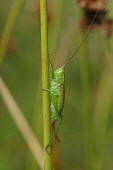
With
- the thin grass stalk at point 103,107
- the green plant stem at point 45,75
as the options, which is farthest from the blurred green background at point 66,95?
the green plant stem at point 45,75

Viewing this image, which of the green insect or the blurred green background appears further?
the blurred green background

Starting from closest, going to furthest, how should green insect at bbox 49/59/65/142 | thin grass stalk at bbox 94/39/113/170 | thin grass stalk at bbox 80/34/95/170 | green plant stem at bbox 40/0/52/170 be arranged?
1. green plant stem at bbox 40/0/52/170
2. green insect at bbox 49/59/65/142
3. thin grass stalk at bbox 80/34/95/170
4. thin grass stalk at bbox 94/39/113/170

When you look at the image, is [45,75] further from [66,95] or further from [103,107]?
[66,95]

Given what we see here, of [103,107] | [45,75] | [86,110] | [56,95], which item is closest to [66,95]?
[103,107]

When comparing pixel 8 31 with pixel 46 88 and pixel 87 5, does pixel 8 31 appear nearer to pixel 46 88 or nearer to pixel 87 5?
pixel 87 5

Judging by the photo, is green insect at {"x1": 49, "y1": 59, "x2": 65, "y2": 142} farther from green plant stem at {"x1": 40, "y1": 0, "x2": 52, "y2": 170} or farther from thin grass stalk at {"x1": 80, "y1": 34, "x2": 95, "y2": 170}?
thin grass stalk at {"x1": 80, "y1": 34, "x2": 95, "y2": 170}

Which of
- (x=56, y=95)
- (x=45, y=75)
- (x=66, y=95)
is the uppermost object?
(x=45, y=75)

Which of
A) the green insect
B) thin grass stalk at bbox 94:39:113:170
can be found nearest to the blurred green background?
thin grass stalk at bbox 94:39:113:170

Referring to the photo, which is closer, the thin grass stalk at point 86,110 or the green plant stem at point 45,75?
the green plant stem at point 45,75

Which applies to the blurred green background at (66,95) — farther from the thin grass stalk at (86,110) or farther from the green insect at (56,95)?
the green insect at (56,95)
